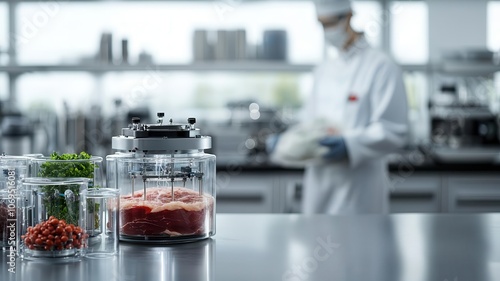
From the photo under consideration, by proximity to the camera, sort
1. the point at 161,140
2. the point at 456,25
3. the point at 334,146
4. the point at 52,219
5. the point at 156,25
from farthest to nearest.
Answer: the point at 156,25 → the point at 456,25 → the point at 334,146 → the point at 161,140 → the point at 52,219

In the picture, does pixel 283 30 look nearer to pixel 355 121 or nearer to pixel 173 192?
pixel 355 121

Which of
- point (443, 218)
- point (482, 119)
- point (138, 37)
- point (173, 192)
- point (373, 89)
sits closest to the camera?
point (173, 192)

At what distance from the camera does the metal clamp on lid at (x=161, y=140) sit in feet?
4.79

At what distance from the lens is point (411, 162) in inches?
150

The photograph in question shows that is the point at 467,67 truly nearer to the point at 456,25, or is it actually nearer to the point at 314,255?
the point at 456,25

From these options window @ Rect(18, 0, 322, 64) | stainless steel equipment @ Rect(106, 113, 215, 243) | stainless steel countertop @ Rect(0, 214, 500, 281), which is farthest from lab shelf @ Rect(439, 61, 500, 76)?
stainless steel equipment @ Rect(106, 113, 215, 243)

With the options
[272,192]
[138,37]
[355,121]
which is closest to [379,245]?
[355,121]

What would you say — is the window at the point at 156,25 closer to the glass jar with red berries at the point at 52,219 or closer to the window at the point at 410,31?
the window at the point at 410,31

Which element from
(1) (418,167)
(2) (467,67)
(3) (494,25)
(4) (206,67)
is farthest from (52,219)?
(3) (494,25)

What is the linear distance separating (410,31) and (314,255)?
377 cm

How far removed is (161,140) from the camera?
1.46m

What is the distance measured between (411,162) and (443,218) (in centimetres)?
193

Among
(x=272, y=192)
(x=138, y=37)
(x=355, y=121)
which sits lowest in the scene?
(x=272, y=192)

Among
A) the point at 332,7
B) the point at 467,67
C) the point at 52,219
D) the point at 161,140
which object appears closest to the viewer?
the point at 52,219
